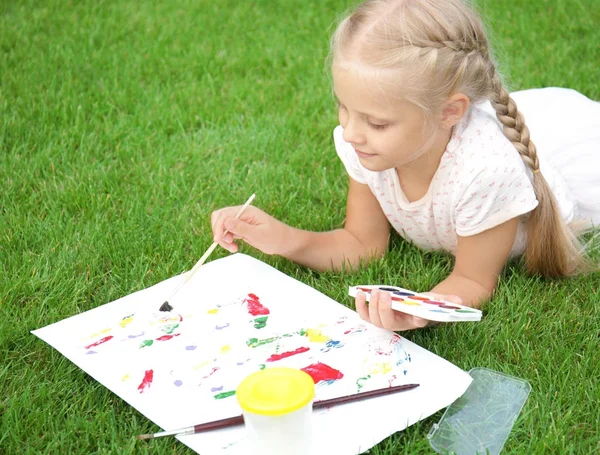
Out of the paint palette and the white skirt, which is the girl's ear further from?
the white skirt

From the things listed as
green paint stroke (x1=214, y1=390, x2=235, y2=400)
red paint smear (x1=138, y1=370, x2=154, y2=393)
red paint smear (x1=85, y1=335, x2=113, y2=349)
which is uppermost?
red paint smear (x1=85, y1=335, x2=113, y2=349)

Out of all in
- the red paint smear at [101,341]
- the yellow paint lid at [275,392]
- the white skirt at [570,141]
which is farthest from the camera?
the white skirt at [570,141]

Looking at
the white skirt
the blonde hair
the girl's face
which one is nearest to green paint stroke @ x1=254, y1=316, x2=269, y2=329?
the girl's face

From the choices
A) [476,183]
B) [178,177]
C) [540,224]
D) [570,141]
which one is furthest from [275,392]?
[570,141]

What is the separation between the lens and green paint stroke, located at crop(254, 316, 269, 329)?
4.82 feet

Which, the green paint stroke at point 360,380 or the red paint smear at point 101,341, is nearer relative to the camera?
the green paint stroke at point 360,380

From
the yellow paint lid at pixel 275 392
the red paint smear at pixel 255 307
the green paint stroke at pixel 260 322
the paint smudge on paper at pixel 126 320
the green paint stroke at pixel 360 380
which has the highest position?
the yellow paint lid at pixel 275 392

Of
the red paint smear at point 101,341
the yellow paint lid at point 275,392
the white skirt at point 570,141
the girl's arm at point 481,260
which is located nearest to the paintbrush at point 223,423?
the yellow paint lid at point 275,392

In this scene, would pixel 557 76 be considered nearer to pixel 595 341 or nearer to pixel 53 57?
pixel 595 341

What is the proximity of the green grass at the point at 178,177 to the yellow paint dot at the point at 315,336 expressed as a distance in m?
0.16

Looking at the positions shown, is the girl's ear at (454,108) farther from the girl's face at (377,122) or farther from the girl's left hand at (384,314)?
the girl's left hand at (384,314)

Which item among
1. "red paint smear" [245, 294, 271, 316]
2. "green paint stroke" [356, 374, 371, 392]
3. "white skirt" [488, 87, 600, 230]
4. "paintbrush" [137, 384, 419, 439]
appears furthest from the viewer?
"white skirt" [488, 87, 600, 230]

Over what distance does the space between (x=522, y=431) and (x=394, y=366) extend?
229 mm

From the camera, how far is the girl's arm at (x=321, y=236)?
162 cm
